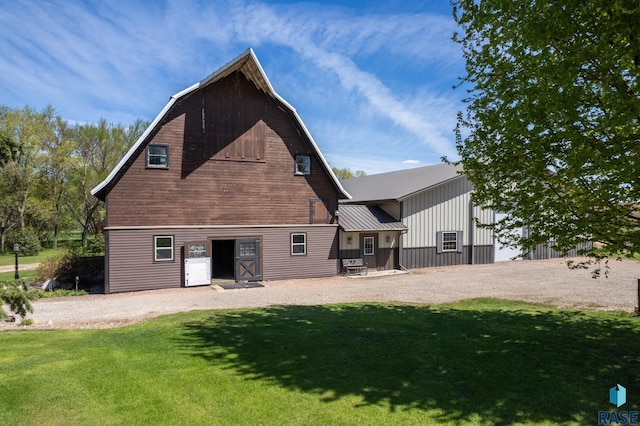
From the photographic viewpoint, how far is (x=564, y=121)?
638 centimetres

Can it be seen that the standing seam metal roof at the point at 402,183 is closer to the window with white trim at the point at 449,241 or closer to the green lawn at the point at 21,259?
the window with white trim at the point at 449,241

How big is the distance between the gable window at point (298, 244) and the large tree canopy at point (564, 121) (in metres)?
13.8

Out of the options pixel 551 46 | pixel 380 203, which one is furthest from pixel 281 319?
pixel 380 203

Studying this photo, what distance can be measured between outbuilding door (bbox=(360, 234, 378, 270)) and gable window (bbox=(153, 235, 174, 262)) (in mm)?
10557

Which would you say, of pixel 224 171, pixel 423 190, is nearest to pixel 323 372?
pixel 224 171

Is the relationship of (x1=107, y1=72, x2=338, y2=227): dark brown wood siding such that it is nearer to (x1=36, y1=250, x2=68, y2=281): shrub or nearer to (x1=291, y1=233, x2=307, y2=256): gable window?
(x1=291, y1=233, x2=307, y2=256): gable window

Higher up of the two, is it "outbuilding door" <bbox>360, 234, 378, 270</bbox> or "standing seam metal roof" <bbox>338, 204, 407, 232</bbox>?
"standing seam metal roof" <bbox>338, 204, 407, 232</bbox>

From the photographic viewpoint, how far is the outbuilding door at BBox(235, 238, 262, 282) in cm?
2017

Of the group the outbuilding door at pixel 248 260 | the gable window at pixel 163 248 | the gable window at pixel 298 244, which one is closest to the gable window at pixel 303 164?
the gable window at pixel 298 244

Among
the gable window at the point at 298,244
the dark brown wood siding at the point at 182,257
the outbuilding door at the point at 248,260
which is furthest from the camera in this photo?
the gable window at the point at 298,244

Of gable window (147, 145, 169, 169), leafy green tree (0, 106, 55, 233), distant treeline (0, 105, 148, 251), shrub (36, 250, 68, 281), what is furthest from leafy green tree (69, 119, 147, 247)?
gable window (147, 145, 169, 169)

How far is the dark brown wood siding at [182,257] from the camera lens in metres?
17.7

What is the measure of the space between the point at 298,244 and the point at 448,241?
34.8 ft

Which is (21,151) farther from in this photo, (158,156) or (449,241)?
(449,241)
